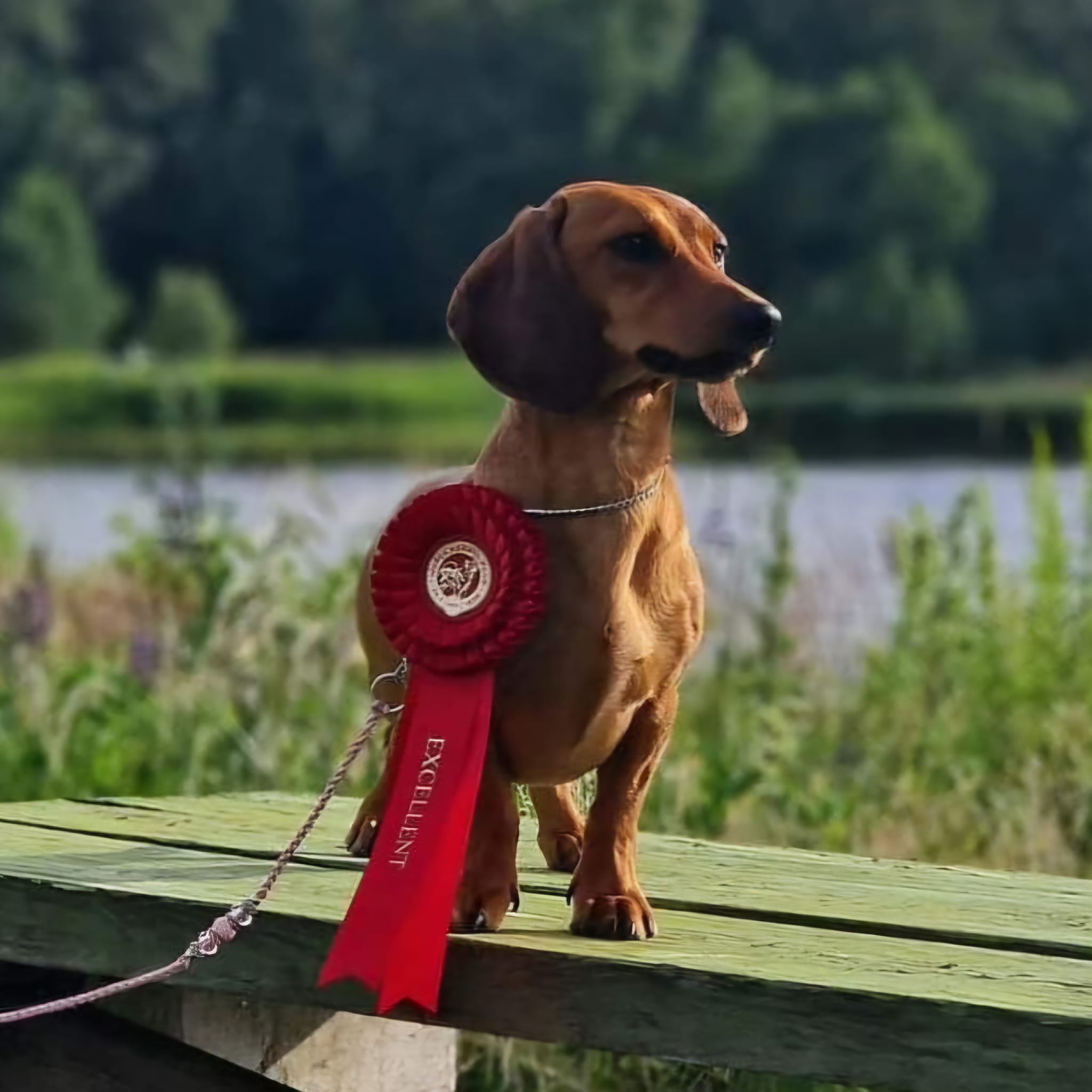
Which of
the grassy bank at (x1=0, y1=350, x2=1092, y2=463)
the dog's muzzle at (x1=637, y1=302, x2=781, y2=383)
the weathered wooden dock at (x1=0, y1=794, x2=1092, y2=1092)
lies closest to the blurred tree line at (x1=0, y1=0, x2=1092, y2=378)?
the grassy bank at (x1=0, y1=350, x2=1092, y2=463)

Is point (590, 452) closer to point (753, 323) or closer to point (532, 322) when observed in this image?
point (532, 322)

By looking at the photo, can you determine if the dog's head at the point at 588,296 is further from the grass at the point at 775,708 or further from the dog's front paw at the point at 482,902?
the grass at the point at 775,708

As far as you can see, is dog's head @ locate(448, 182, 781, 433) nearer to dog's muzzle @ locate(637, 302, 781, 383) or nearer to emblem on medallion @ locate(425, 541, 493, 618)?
dog's muzzle @ locate(637, 302, 781, 383)

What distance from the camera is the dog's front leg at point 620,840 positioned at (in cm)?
230

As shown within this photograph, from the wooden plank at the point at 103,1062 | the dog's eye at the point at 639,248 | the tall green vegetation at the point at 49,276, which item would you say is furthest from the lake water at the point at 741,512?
the tall green vegetation at the point at 49,276

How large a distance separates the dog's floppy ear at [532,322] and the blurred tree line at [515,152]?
64.4 ft

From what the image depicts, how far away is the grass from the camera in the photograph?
458 cm

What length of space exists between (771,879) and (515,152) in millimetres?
28373

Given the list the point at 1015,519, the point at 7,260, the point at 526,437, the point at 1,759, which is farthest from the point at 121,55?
the point at 526,437

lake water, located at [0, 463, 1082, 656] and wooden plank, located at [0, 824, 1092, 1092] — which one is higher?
lake water, located at [0, 463, 1082, 656]

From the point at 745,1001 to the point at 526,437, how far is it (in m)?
0.65

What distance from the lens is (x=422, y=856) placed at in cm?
221

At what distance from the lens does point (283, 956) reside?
93.1 inches

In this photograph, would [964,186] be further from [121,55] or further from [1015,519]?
[1015,519]
